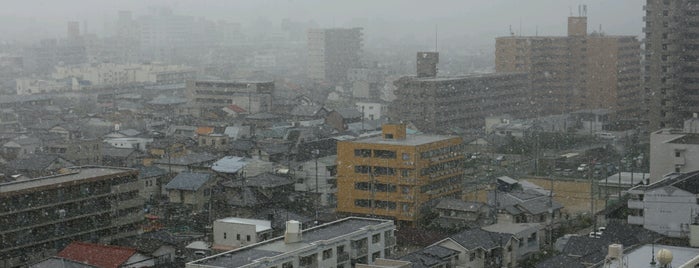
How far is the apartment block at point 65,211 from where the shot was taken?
6695 millimetres

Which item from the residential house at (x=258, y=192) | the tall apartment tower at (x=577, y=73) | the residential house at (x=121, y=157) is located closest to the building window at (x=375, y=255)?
the residential house at (x=258, y=192)

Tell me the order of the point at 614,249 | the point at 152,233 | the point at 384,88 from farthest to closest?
the point at 384,88 → the point at 152,233 → the point at 614,249

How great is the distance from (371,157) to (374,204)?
1.20 ft

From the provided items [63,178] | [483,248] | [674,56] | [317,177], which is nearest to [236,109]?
[674,56]

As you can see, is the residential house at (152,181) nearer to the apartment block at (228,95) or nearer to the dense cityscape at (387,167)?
the dense cityscape at (387,167)

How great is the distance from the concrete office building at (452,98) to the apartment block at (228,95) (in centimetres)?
230

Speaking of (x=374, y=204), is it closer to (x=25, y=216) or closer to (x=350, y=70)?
(x=25, y=216)

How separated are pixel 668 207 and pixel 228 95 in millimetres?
11810

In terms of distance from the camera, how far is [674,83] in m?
12.5

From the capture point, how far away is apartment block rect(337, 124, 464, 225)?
26.8 feet

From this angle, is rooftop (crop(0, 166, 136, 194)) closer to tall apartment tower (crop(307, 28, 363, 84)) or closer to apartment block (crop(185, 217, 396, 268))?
apartment block (crop(185, 217, 396, 268))

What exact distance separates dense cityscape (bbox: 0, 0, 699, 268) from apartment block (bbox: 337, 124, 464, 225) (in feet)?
0.04

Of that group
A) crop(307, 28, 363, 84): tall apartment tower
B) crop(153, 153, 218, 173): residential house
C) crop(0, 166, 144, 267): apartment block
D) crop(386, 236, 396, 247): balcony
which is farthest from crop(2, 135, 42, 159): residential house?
crop(307, 28, 363, 84): tall apartment tower

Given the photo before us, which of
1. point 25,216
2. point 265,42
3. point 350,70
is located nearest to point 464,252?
point 25,216
